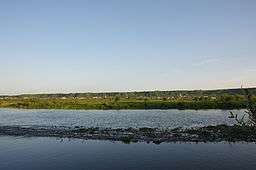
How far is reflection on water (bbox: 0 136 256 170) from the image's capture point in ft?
106

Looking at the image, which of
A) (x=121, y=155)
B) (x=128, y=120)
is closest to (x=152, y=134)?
(x=121, y=155)

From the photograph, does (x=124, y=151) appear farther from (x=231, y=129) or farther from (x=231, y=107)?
(x=231, y=107)

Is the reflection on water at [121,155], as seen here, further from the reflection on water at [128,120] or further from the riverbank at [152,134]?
the reflection on water at [128,120]

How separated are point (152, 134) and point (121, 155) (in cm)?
1295

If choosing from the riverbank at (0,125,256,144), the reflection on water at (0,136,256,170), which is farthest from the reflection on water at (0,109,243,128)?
the reflection on water at (0,136,256,170)

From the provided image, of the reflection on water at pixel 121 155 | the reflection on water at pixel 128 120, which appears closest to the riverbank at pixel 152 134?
the reflection on water at pixel 121 155

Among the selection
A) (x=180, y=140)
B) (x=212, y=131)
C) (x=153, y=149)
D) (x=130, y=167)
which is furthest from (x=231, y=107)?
(x=130, y=167)

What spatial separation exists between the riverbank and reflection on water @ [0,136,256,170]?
8.66 ft

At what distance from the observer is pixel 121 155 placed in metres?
36.9

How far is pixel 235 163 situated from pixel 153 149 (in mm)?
9874

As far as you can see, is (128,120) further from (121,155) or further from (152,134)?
(121,155)

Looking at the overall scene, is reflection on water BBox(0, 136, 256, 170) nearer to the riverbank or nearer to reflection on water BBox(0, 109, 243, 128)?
the riverbank

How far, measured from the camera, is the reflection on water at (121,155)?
3234 cm

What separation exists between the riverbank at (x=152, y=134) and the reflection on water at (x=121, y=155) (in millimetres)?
2639
